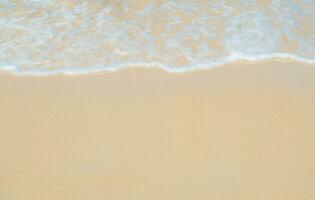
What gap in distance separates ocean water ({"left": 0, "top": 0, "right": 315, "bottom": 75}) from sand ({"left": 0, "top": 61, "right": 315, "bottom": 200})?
17 centimetres

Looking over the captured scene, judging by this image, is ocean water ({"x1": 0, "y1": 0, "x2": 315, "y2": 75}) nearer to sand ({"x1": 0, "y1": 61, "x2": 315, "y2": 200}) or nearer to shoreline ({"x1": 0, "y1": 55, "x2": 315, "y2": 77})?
shoreline ({"x1": 0, "y1": 55, "x2": 315, "y2": 77})

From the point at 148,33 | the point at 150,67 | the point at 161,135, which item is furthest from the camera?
the point at 148,33

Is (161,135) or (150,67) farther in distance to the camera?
(150,67)

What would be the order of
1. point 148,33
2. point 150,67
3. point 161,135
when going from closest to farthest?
1. point 161,135
2. point 150,67
3. point 148,33

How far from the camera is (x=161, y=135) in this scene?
266cm

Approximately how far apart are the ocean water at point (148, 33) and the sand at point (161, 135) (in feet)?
0.54

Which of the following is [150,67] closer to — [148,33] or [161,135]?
[148,33]

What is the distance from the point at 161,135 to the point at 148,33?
1224 millimetres

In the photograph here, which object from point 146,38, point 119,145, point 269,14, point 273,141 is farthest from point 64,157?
point 269,14

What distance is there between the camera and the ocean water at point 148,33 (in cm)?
332

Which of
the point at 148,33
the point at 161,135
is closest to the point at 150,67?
the point at 148,33

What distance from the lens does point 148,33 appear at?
3.66 metres

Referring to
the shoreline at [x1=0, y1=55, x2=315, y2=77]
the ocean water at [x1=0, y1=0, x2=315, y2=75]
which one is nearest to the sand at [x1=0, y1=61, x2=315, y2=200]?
the shoreline at [x1=0, y1=55, x2=315, y2=77]

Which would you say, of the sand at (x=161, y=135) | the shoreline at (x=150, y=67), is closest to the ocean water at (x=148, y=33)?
the shoreline at (x=150, y=67)
